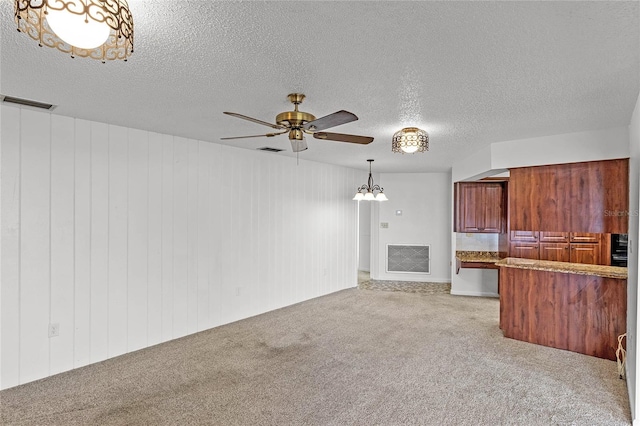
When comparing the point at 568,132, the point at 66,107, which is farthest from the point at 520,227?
the point at 66,107

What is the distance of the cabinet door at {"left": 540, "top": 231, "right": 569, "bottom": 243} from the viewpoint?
4.77 meters

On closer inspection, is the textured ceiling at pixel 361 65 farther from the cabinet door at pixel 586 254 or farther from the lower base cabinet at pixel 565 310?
the cabinet door at pixel 586 254

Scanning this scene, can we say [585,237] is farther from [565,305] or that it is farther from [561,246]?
[565,305]

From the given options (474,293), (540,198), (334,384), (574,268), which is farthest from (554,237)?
(334,384)

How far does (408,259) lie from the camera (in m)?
7.46

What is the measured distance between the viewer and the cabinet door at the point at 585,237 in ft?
14.8

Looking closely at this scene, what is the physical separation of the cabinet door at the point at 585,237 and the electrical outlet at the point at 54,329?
233 inches

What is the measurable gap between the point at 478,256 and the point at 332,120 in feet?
16.2

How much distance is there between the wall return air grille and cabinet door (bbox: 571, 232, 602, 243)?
2.90 m

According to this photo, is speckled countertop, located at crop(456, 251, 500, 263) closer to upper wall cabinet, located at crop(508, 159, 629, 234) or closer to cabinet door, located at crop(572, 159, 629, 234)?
upper wall cabinet, located at crop(508, 159, 629, 234)

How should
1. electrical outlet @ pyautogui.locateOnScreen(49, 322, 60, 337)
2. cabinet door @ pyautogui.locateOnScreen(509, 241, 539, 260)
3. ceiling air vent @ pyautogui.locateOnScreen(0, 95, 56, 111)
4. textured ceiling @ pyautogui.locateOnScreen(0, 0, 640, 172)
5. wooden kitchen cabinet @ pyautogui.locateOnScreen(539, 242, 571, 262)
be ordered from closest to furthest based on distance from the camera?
textured ceiling @ pyautogui.locateOnScreen(0, 0, 640, 172) < ceiling air vent @ pyautogui.locateOnScreen(0, 95, 56, 111) < electrical outlet @ pyautogui.locateOnScreen(49, 322, 60, 337) < wooden kitchen cabinet @ pyautogui.locateOnScreen(539, 242, 571, 262) < cabinet door @ pyautogui.locateOnScreen(509, 241, 539, 260)

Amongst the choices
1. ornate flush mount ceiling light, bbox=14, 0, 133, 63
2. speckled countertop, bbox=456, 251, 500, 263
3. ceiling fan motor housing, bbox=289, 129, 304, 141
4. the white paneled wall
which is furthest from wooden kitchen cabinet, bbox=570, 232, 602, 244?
ornate flush mount ceiling light, bbox=14, 0, 133, 63

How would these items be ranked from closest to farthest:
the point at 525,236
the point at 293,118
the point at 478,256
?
1. the point at 293,118
2. the point at 525,236
3. the point at 478,256

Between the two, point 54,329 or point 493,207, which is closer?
point 54,329
